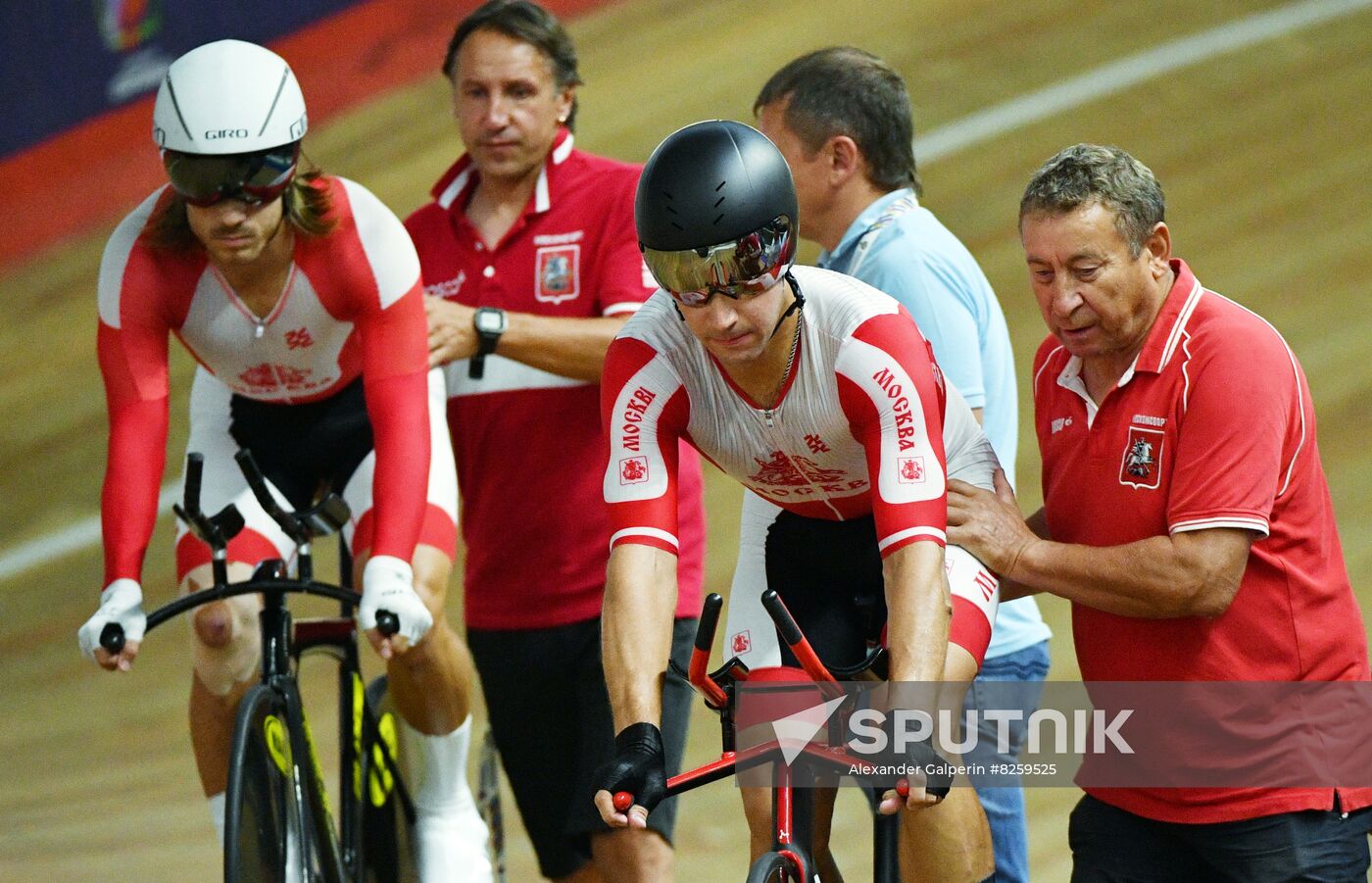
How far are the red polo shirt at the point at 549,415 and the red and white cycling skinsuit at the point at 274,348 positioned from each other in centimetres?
31

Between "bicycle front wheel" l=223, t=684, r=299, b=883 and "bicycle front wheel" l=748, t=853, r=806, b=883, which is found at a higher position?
"bicycle front wheel" l=223, t=684, r=299, b=883

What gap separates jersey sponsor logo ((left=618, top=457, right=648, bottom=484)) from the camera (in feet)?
8.17

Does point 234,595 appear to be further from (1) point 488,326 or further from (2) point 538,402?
(2) point 538,402

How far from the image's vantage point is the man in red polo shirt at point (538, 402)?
12.0ft

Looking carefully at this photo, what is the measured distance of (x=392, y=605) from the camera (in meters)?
2.99

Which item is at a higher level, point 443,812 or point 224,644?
point 224,644

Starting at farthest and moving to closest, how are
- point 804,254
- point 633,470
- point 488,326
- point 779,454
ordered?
point 804,254, point 488,326, point 779,454, point 633,470

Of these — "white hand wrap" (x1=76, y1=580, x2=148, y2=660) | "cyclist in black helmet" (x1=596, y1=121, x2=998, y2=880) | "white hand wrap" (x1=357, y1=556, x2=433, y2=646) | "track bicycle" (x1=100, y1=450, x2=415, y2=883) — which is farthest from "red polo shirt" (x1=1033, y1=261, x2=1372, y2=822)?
"white hand wrap" (x1=76, y1=580, x2=148, y2=660)

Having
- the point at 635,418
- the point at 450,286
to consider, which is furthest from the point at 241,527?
the point at 635,418

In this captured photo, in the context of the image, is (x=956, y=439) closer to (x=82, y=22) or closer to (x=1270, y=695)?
(x=1270, y=695)

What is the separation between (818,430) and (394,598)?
2.89 feet

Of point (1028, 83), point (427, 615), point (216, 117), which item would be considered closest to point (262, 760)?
point (427, 615)

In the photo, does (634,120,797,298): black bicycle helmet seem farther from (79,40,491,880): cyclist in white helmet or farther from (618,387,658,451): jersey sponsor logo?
(79,40,491,880): cyclist in white helmet

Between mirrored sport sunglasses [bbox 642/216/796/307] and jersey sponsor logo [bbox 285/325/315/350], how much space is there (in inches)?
46.5
